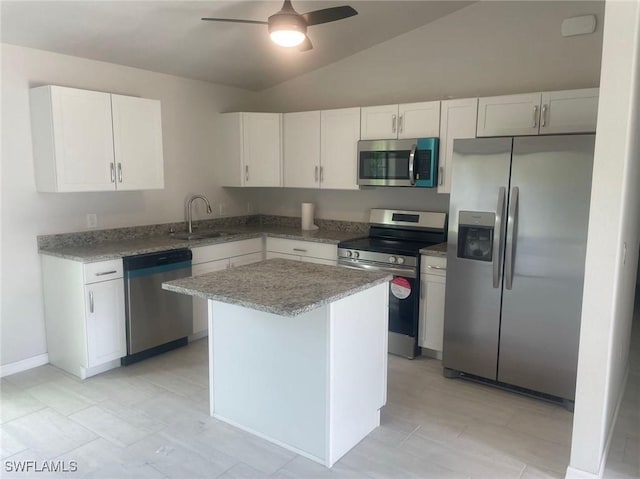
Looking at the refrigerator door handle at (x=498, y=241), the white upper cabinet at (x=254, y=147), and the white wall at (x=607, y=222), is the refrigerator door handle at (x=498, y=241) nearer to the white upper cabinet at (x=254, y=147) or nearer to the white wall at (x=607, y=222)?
the white wall at (x=607, y=222)

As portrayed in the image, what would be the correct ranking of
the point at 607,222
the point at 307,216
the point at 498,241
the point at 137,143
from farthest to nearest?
the point at 307,216, the point at 137,143, the point at 498,241, the point at 607,222

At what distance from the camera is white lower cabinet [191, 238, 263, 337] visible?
13.9 ft

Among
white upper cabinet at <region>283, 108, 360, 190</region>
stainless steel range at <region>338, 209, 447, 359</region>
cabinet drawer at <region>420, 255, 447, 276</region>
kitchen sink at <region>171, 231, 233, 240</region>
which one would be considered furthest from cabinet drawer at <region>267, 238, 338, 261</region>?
cabinet drawer at <region>420, 255, 447, 276</region>

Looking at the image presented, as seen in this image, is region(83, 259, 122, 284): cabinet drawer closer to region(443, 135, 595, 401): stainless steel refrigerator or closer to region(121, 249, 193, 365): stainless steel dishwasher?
region(121, 249, 193, 365): stainless steel dishwasher

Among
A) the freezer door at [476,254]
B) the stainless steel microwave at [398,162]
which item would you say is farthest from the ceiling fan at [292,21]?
the stainless steel microwave at [398,162]

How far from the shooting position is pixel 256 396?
2752 millimetres

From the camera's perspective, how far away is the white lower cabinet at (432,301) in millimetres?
3781

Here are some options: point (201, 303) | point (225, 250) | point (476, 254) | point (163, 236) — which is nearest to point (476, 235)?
point (476, 254)

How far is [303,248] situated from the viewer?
4.61 m

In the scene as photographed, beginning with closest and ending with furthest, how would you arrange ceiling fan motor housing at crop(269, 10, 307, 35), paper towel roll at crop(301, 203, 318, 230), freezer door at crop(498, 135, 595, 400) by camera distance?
ceiling fan motor housing at crop(269, 10, 307, 35) < freezer door at crop(498, 135, 595, 400) < paper towel roll at crop(301, 203, 318, 230)

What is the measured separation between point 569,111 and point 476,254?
4.00ft

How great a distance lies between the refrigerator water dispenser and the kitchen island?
0.89m

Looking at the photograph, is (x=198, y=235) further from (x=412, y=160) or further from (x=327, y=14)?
(x=327, y=14)

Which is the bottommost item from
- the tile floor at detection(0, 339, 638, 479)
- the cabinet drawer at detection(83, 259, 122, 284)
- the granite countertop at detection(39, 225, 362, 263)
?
the tile floor at detection(0, 339, 638, 479)
